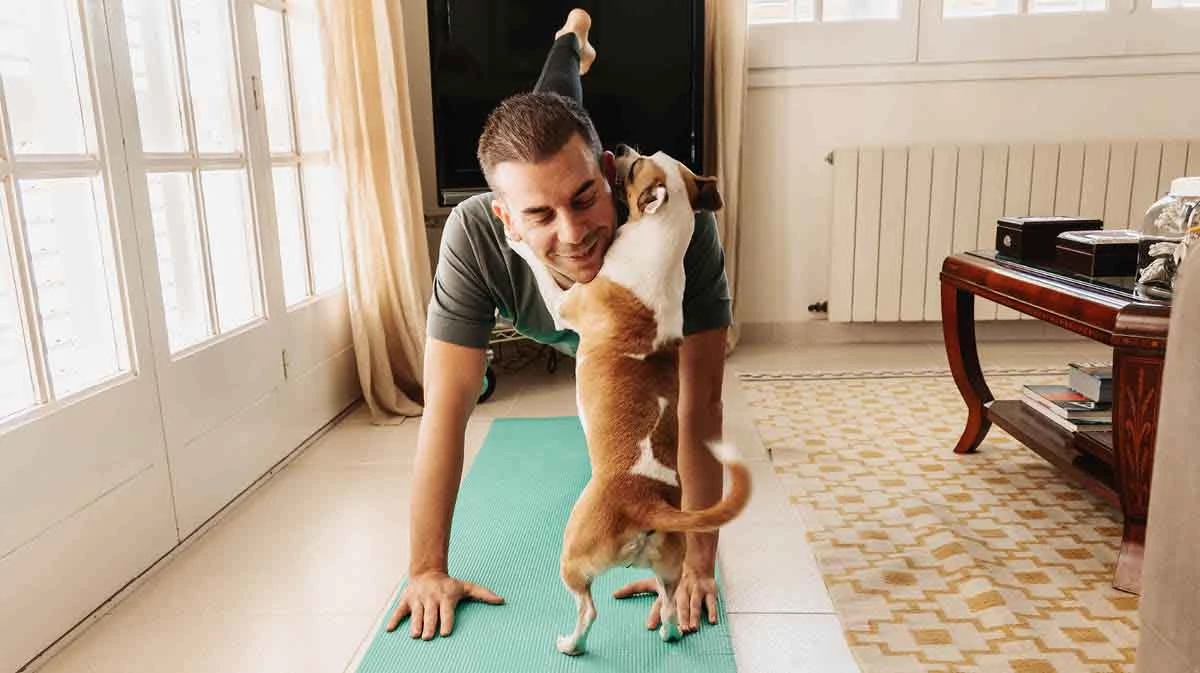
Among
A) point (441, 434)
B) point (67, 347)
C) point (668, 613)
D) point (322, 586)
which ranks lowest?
point (322, 586)

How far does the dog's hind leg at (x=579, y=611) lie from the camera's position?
3.48 ft

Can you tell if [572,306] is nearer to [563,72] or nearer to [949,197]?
[563,72]

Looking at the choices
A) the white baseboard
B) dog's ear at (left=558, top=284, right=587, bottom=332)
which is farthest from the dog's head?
the white baseboard

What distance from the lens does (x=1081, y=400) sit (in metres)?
1.92

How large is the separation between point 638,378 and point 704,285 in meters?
0.41

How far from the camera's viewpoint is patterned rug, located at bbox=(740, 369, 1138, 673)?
1.37 m

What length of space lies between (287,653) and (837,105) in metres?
2.74

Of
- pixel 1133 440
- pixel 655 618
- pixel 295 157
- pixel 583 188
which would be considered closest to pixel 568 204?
pixel 583 188

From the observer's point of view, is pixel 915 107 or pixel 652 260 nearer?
pixel 652 260

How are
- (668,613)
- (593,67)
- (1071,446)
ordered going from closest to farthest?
(668,613) < (1071,446) < (593,67)

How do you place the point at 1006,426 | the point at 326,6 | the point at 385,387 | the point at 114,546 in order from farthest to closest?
the point at 385,387, the point at 326,6, the point at 1006,426, the point at 114,546

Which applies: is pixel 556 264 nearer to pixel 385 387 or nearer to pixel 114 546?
pixel 114 546

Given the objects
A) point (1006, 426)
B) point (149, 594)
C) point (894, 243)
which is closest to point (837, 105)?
point (894, 243)

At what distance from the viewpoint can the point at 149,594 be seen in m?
1.62
